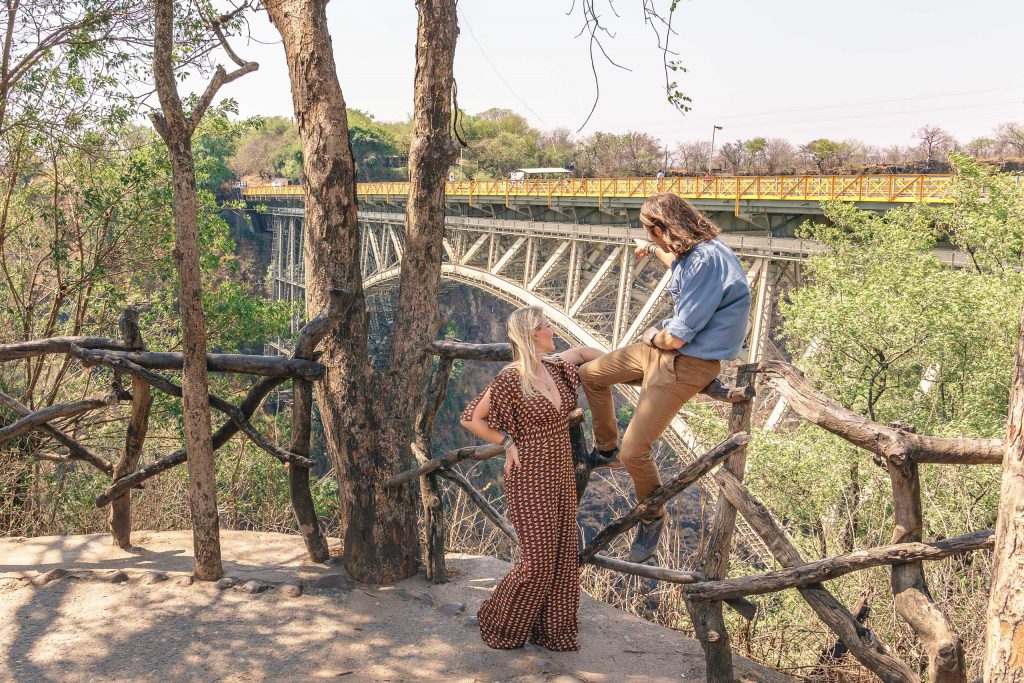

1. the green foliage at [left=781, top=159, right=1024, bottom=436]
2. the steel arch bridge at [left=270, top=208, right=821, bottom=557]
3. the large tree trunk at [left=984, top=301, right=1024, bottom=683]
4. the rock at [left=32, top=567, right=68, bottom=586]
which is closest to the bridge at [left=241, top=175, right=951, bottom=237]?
the steel arch bridge at [left=270, top=208, right=821, bottom=557]

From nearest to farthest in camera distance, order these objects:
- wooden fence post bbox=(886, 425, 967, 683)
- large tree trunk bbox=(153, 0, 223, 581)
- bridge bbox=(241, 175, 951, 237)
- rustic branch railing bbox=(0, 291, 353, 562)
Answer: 1. wooden fence post bbox=(886, 425, 967, 683)
2. large tree trunk bbox=(153, 0, 223, 581)
3. rustic branch railing bbox=(0, 291, 353, 562)
4. bridge bbox=(241, 175, 951, 237)

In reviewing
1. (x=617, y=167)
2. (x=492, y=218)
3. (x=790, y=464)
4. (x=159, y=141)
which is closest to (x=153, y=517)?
(x=159, y=141)

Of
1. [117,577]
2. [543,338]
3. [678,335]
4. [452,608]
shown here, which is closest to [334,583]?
[452,608]

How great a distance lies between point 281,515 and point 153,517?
1921 millimetres

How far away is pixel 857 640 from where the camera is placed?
243 cm

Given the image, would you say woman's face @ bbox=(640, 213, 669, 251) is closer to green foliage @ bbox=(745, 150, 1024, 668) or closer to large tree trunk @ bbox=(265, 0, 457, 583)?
large tree trunk @ bbox=(265, 0, 457, 583)

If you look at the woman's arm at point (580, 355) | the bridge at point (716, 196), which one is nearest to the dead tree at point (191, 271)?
the woman's arm at point (580, 355)

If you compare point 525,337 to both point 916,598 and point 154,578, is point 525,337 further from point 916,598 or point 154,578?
point 154,578

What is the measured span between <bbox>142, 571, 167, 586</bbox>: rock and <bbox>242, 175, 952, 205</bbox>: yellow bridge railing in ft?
29.2

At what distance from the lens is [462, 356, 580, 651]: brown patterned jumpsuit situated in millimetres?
2949

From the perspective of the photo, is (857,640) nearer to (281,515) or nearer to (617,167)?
(281,515)

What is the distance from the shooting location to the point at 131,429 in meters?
3.96

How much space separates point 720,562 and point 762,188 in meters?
11.4

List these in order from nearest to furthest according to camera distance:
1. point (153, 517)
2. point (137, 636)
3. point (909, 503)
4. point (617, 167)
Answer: point (909, 503) < point (137, 636) < point (153, 517) < point (617, 167)
